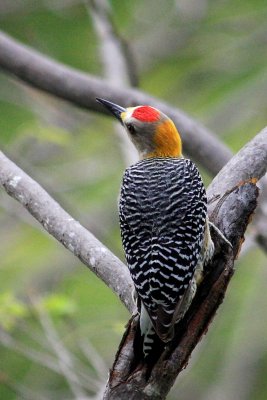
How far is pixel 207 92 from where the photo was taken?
876 cm

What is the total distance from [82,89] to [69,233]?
1.85 meters

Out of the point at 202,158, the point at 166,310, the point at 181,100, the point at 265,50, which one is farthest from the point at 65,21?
the point at 166,310

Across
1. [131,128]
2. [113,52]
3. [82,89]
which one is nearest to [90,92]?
[82,89]

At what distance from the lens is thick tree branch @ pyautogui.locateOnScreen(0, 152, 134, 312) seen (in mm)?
4090

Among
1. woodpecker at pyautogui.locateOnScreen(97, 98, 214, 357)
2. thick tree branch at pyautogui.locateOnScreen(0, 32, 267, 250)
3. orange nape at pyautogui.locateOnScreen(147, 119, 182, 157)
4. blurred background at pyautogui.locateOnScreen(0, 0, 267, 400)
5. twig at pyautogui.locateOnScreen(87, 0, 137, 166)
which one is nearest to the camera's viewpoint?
woodpecker at pyautogui.locateOnScreen(97, 98, 214, 357)

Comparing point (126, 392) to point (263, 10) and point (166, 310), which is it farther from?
point (263, 10)

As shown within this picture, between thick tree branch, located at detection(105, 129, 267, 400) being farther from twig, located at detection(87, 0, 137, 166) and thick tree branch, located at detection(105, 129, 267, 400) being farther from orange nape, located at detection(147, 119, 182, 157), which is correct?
twig, located at detection(87, 0, 137, 166)

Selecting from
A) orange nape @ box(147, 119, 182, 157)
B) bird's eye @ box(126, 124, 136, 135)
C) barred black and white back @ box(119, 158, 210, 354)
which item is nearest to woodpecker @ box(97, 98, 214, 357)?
barred black and white back @ box(119, 158, 210, 354)

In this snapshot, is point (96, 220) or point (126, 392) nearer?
point (126, 392)

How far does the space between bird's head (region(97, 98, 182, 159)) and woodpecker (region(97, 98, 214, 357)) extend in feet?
0.60

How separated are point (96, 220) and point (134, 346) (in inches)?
155

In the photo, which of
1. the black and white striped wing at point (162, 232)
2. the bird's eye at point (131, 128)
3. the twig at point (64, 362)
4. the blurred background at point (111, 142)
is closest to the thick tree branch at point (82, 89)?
the bird's eye at point (131, 128)

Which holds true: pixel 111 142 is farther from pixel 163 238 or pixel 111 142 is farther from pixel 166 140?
pixel 163 238

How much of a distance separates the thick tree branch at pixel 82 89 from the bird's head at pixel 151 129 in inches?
10.8
